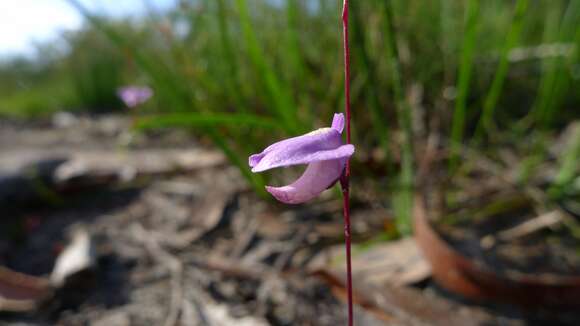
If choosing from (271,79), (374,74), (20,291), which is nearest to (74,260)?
(20,291)

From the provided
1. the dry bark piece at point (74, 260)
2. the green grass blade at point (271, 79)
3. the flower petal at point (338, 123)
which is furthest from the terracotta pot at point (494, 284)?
the dry bark piece at point (74, 260)

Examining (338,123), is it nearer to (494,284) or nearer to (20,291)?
(494,284)

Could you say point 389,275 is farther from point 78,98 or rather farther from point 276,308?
point 78,98

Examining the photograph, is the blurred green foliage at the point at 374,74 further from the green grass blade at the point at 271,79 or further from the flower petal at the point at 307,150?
the flower petal at the point at 307,150

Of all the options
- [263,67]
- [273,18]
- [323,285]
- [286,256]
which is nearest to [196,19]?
[273,18]

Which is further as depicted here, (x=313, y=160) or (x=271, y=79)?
(x=271, y=79)

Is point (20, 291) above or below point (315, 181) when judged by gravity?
above
